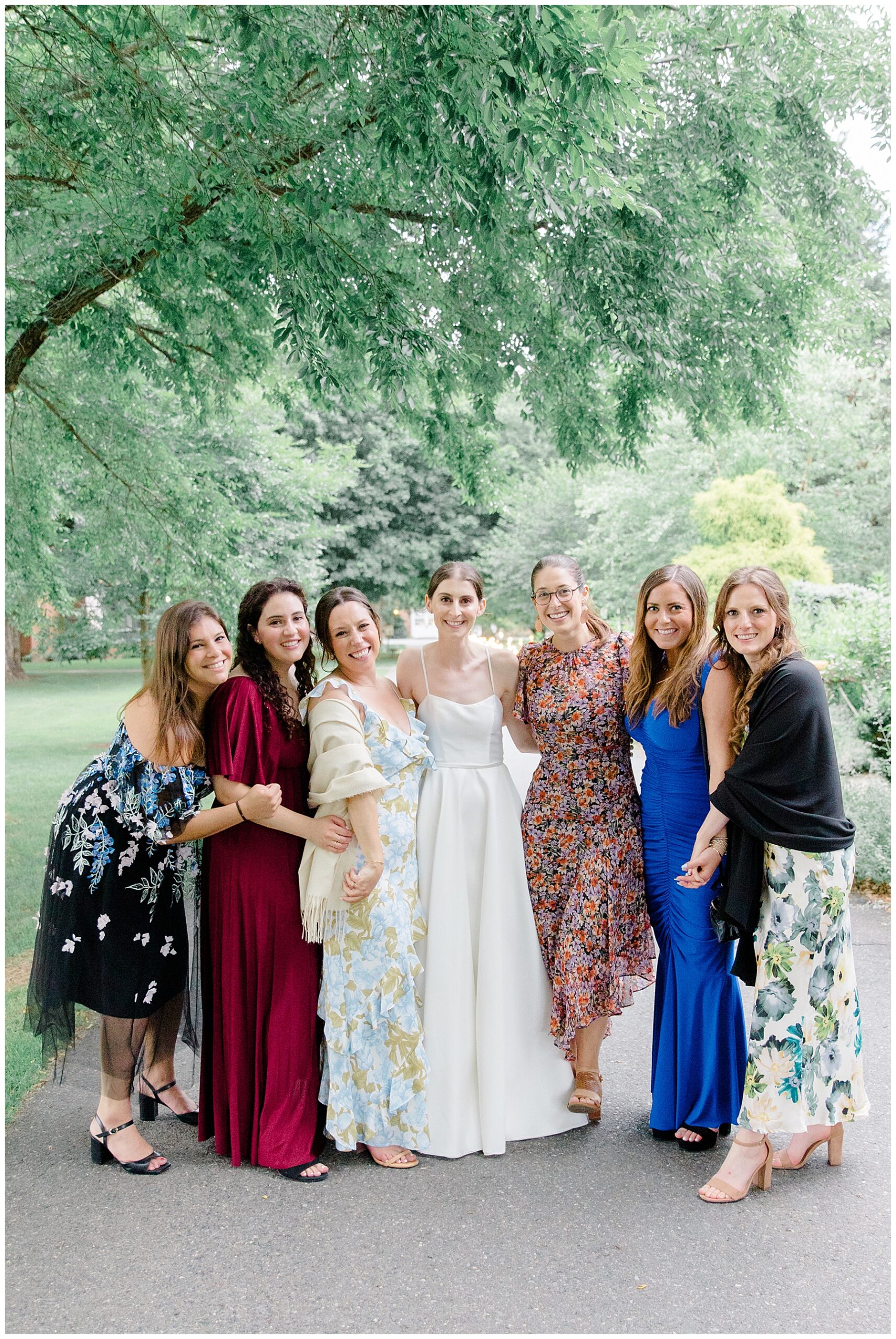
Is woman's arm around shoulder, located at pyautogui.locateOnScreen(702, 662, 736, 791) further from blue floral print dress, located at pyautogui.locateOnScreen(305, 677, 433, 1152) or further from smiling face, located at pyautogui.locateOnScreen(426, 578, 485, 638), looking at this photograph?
blue floral print dress, located at pyautogui.locateOnScreen(305, 677, 433, 1152)

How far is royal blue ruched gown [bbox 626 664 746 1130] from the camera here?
3941mm

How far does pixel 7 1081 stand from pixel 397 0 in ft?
16.1

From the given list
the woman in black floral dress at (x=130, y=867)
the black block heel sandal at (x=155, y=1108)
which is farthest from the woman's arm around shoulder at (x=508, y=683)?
the black block heel sandal at (x=155, y=1108)

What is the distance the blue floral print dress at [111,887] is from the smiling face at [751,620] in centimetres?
200

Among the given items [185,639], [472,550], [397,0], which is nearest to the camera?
[185,639]

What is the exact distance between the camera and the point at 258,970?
385 cm

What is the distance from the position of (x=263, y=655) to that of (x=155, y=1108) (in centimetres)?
195

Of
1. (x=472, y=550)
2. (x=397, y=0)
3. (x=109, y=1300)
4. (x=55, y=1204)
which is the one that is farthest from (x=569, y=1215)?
(x=472, y=550)

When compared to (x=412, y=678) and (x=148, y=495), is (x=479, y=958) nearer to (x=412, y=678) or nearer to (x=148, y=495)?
(x=412, y=678)

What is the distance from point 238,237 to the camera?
5.79 m

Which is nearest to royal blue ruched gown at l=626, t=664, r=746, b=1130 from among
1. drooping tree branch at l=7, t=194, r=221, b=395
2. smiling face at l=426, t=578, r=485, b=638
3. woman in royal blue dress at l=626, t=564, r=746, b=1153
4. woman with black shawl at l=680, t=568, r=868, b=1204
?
woman in royal blue dress at l=626, t=564, r=746, b=1153

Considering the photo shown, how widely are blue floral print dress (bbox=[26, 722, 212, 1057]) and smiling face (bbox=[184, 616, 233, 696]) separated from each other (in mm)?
333

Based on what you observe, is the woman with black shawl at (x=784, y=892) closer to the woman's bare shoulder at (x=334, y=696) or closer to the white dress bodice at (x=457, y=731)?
the white dress bodice at (x=457, y=731)

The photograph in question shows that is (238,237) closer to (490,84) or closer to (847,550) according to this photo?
(490,84)
